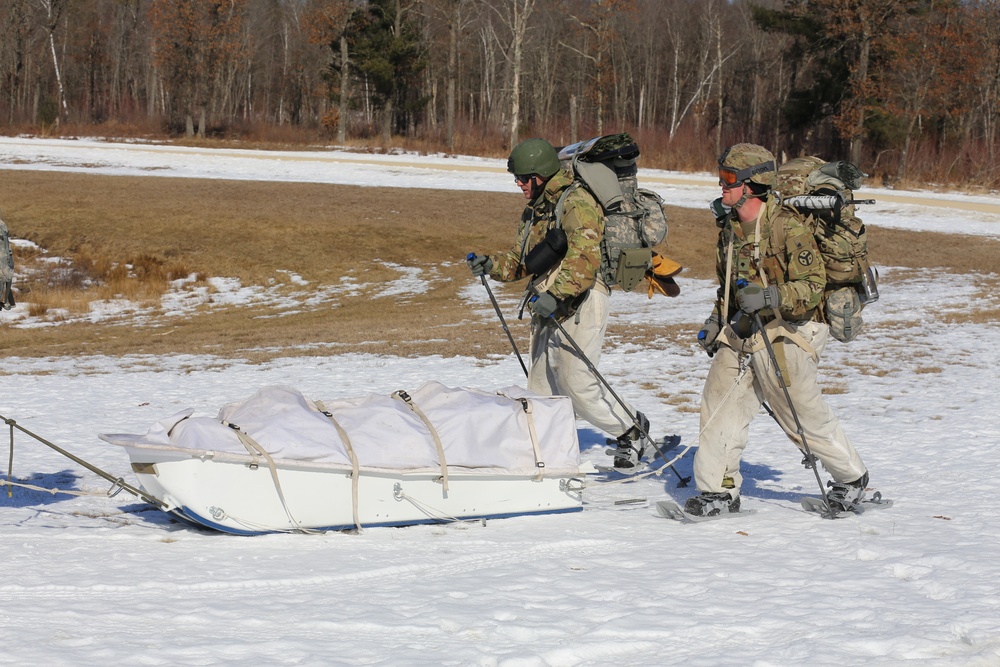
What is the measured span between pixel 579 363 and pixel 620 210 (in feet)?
3.32

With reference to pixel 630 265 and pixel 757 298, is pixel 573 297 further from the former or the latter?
pixel 757 298

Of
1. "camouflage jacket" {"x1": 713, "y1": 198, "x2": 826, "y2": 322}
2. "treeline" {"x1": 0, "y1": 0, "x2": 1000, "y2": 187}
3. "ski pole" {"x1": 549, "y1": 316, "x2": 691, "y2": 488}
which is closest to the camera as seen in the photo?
"camouflage jacket" {"x1": 713, "y1": 198, "x2": 826, "y2": 322}

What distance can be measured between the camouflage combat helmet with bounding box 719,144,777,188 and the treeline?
30587 millimetres

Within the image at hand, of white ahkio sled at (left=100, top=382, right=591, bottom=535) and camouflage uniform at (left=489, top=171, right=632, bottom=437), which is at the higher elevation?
camouflage uniform at (left=489, top=171, right=632, bottom=437)

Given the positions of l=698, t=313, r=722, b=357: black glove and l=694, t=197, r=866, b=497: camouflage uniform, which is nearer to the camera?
l=694, t=197, r=866, b=497: camouflage uniform

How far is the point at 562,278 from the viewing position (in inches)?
251

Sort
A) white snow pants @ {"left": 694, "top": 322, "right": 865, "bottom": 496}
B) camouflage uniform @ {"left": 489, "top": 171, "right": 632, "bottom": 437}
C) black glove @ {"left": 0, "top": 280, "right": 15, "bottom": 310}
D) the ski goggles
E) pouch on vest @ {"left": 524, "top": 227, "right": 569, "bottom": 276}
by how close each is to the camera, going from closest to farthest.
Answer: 1. the ski goggles
2. white snow pants @ {"left": 694, "top": 322, "right": 865, "bottom": 496}
3. camouflage uniform @ {"left": 489, "top": 171, "right": 632, "bottom": 437}
4. pouch on vest @ {"left": 524, "top": 227, "right": 569, "bottom": 276}
5. black glove @ {"left": 0, "top": 280, "right": 15, "bottom": 310}

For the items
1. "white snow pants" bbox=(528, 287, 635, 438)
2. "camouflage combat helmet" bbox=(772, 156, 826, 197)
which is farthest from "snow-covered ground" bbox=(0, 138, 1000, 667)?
"camouflage combat helmet" bbox=(772, 156, 826, 197)

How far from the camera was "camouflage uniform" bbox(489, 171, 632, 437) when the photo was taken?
21.0 ft

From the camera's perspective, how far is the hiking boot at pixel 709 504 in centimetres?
597

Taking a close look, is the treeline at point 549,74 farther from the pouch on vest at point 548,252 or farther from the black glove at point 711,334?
the black glove at point 711,334

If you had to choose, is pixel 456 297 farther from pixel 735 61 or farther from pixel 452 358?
pixel 735 61

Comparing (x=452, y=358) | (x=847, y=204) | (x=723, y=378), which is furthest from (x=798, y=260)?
(x=452, y=358)

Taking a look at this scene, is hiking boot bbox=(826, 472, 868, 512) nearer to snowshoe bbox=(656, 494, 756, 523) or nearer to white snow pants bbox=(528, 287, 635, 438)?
snowshoe bbox=(656, 494, 756, 523)
